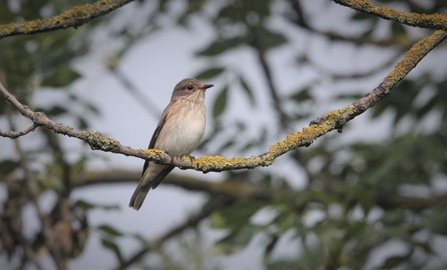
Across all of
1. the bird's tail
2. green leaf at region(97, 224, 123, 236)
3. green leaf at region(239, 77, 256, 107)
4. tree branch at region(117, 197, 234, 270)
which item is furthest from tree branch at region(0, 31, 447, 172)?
tree branch at region(117, 197, 234, 270)

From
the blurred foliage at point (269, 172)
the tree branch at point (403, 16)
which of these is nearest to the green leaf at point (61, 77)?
the blurred foliage at point (269, 172)

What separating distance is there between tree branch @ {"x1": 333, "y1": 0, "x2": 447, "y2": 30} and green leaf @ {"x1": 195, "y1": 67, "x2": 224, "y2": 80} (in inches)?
124

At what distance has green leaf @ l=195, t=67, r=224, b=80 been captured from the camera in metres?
5.86

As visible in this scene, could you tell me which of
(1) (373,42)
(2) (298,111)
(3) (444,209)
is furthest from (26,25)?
(1) (373,42)

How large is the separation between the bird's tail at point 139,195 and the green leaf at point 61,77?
997 millimetres

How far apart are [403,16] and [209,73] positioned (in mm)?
3217

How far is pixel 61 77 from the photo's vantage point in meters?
5.30

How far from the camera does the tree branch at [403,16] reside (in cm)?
276

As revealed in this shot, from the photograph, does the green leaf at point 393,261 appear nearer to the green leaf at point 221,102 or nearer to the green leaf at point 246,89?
the green leaf at point 246,89

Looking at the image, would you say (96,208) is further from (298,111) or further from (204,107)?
(298,111)

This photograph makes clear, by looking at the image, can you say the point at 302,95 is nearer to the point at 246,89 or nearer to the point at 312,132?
the point at 246,89

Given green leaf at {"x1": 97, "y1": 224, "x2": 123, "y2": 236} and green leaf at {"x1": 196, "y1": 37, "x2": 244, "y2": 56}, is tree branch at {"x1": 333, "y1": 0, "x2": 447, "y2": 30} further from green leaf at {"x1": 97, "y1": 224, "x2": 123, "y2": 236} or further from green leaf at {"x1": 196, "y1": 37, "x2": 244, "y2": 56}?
green leaf at {"x1": 196, "y1": 37, "x2": 244, "y2": 56}

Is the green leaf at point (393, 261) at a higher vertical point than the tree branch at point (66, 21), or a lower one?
lower

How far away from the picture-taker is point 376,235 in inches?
181
